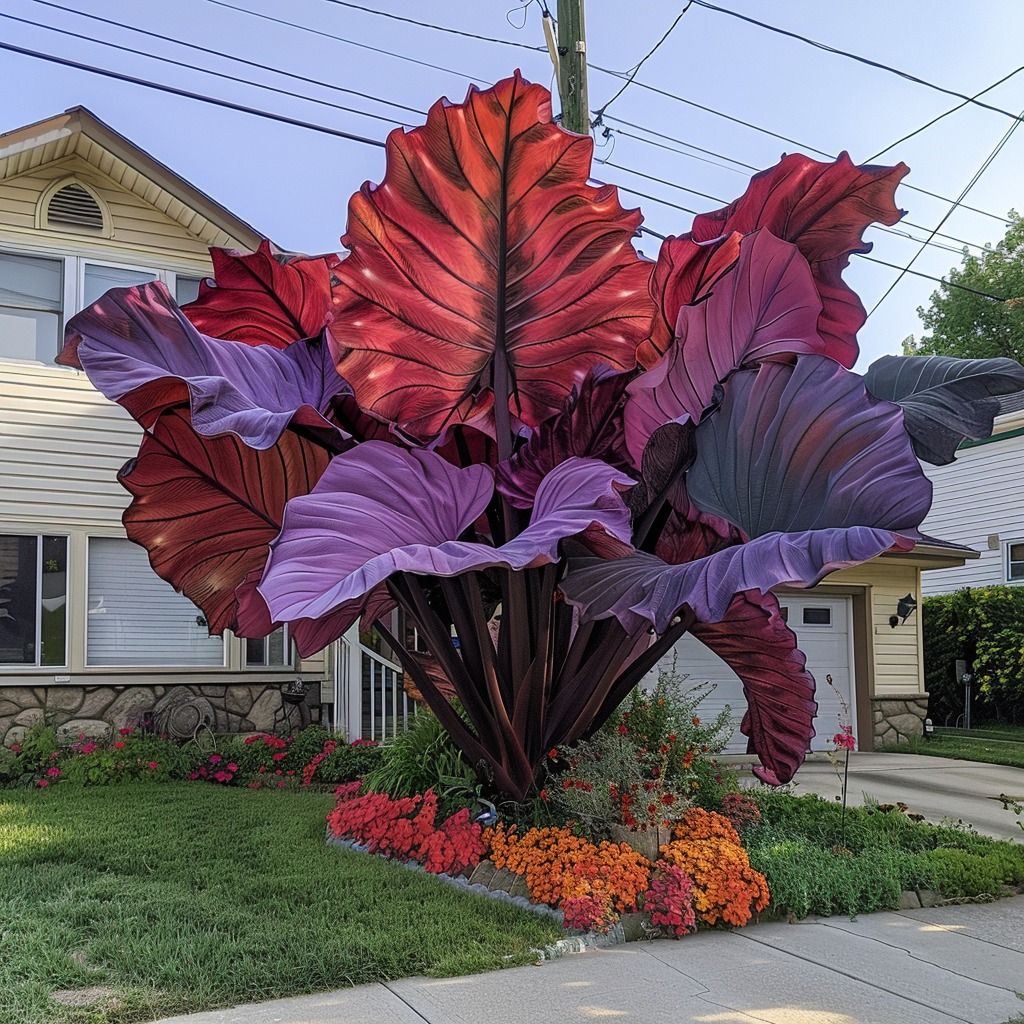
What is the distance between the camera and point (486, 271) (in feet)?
16.7

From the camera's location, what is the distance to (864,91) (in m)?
11.4

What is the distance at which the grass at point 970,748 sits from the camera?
11.2 metres

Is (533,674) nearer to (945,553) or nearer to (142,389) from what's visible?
(142,389)

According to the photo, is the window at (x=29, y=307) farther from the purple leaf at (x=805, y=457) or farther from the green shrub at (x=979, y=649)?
the green shrub at (x=979, y=649)

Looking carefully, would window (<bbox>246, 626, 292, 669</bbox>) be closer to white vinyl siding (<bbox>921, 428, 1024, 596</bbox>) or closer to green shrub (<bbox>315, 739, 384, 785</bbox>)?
green shrub (<bbox>315, 739, 384, 785</bbox>)

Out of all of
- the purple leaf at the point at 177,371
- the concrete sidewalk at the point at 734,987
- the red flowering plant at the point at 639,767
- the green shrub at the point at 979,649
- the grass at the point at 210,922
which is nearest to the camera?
the concrete sidewalk at the point at 734,987

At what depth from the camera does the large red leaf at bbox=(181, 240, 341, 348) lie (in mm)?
5816

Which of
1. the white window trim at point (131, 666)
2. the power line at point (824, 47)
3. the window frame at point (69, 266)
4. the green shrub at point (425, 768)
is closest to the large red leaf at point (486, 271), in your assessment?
the green shrub at point (425, 768)

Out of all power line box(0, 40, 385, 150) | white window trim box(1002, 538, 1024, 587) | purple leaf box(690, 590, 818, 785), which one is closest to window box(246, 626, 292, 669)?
power line box(0, 40, 385, 150)

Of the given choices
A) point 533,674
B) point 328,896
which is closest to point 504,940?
point 328,896

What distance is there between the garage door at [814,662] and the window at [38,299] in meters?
7.08

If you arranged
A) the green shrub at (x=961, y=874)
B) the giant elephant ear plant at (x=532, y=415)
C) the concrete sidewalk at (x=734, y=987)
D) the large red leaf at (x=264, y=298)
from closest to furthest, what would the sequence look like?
the concrete sidewalk at (x=734, y=987), the giant elephant ear plant at (x=532, y=415), the green shrub at (x=961, y=874), the large red leaf at (x=264, y=298)

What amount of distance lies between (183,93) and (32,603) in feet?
15.6

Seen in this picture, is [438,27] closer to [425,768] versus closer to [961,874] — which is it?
[425,768]
